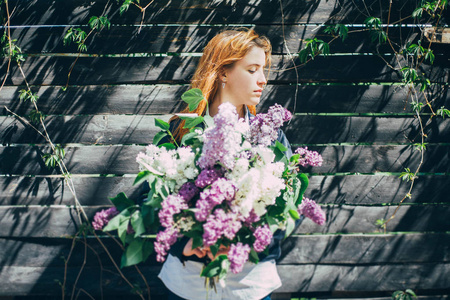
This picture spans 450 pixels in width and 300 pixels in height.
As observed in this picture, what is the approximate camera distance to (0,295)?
2354 mm

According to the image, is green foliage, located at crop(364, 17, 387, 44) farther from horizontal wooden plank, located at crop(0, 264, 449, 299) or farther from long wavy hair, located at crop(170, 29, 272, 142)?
horizontal wooden plank, located at crop(0, 264, 449, 299)

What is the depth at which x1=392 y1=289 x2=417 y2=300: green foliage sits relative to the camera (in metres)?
2.34

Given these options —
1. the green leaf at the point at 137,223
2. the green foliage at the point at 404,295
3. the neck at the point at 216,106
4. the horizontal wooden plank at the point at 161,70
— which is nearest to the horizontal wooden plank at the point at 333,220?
the green foliage at the point at 404,295

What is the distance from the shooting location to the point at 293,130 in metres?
2.34

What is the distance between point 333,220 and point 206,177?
151 centimetres

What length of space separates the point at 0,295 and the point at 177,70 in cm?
193

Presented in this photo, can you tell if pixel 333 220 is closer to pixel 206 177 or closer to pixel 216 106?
pixel 216 106

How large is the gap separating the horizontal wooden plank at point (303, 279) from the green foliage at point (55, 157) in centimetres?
72

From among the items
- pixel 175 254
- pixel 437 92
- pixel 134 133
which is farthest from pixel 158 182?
pixel 437 92

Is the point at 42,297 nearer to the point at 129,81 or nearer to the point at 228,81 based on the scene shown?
the point at 129,81

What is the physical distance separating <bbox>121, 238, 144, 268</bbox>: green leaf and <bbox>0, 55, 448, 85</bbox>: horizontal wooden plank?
4.34 feet

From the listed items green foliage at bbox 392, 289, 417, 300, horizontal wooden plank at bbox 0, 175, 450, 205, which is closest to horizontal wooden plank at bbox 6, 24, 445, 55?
horizontal wooden plank at bbox 0, 175, 450, 205

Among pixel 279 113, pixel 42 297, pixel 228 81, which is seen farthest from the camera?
pixel 42 297

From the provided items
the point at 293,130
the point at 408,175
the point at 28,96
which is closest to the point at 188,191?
the point at 293,130
